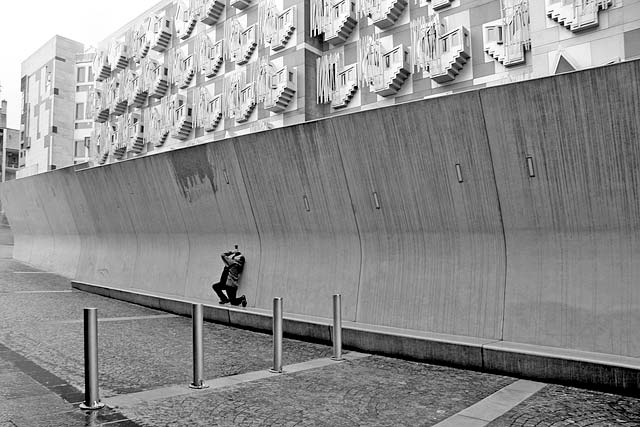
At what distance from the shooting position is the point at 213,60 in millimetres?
31031

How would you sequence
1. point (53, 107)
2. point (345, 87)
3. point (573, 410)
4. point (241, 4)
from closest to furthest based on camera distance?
point (573, 410) → point (345, 87) → point (241, 4) → point (53, 107)

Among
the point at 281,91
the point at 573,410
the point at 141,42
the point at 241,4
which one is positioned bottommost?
the point at 573,410

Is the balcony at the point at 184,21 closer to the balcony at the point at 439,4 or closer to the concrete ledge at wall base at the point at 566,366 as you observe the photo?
the balcony at the point at 439,4

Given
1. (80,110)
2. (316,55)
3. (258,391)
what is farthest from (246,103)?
(80,110)

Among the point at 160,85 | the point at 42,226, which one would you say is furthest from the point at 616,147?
the point at 160,85

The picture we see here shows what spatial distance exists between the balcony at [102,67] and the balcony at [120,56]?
1681 mm

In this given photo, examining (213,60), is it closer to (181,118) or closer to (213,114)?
(213,114)

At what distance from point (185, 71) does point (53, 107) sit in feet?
78.0

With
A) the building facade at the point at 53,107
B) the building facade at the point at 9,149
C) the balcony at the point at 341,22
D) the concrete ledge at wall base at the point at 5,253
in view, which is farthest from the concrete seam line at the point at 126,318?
the building facade at the point at 9,149

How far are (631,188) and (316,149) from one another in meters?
4.78

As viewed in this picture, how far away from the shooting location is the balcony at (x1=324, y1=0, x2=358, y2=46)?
23891 millimetres

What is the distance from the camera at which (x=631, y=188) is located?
6.05 metres

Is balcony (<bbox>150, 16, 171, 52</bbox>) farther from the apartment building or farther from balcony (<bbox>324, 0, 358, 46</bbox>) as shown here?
the apartment building

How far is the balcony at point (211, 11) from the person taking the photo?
3117cm
